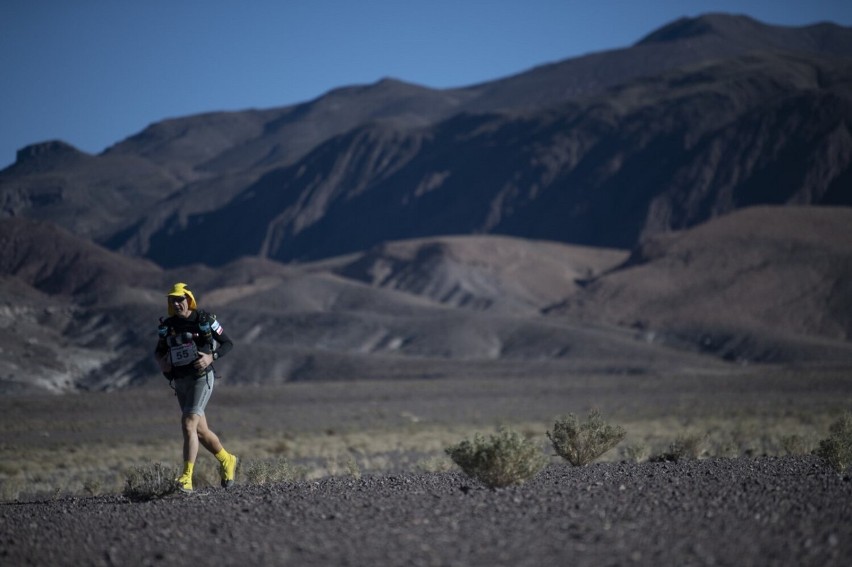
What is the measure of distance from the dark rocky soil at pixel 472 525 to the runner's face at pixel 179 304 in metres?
1.82

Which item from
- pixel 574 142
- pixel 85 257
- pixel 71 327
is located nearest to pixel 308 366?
pixel 71 327

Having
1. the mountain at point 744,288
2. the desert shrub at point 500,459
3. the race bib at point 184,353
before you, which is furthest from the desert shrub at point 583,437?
the mountain at point 744,288

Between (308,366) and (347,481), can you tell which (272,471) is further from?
(308,366)

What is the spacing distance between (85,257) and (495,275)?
132ft

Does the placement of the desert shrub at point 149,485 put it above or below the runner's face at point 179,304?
below

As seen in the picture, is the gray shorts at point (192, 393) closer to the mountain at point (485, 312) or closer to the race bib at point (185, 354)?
the race bib at point (185, 354)

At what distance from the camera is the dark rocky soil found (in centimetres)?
765

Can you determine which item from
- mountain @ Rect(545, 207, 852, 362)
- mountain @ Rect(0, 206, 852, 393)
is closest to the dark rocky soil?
mountain @ Rect(0, 206, 852, 393)

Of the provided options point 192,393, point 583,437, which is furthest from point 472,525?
point 583,437

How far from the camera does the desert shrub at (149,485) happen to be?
11.7 metres

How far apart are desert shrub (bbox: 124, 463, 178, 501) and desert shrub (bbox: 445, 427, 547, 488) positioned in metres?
2.99

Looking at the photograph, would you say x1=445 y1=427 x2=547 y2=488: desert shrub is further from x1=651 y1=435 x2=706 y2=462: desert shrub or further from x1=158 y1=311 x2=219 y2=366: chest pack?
x1=651 y1=435 x2=706 y2=462: desert shrub

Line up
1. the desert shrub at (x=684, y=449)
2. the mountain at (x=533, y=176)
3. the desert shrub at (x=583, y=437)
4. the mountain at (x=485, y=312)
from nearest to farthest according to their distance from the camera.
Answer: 1. the desert shrub at (x=583, y=437)
2. the desert shrub at (x=684, y=449)
3. the mountain at (x=485, y=312)
4. the mountain at (x=533, y=176)

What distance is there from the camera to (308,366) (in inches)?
2714
